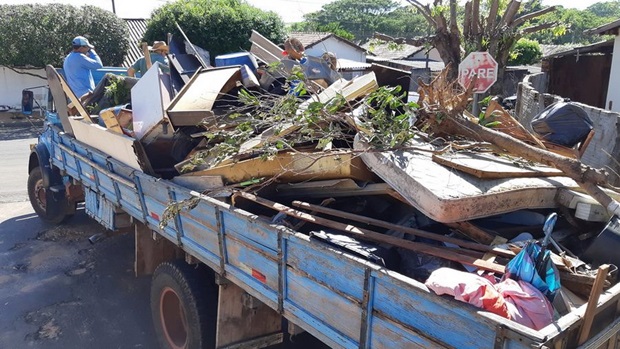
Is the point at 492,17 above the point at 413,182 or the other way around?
above

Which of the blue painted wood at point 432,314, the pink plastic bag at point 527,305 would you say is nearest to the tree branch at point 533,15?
the pink plastic bag at point 527,305

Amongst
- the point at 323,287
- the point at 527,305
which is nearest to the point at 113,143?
the point at 323,287

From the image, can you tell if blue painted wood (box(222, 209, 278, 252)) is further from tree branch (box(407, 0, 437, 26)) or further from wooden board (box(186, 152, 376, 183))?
tree branch (box(407, 0, 437, 26))

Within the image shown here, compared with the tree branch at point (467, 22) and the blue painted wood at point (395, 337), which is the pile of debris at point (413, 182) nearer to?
the blue painted wood at point (395, 337)

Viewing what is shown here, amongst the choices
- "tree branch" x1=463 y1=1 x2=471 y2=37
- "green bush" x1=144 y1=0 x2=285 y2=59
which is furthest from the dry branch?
"green bush" x1=144 y1=0 x2=285 y2=59

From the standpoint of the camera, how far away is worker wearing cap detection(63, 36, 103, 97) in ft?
21.8

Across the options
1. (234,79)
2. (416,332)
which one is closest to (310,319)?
(416,332)

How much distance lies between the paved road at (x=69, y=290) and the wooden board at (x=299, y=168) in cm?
134

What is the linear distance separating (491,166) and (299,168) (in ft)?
3.93

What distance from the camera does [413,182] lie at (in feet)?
8.54

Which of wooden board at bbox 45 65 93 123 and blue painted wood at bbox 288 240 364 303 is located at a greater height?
wooden board at bbox 45 65 93 123

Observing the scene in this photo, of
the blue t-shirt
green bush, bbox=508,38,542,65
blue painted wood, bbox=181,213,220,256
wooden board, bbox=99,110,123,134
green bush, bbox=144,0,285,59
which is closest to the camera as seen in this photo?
blue painted wood, bbox=181,213,220,256

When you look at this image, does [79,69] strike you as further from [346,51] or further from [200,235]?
[346,51]

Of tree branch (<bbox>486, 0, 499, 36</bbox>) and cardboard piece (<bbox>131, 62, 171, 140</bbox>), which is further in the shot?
tree branch (<bbox>486, 0, 499, 36</bbox>)
